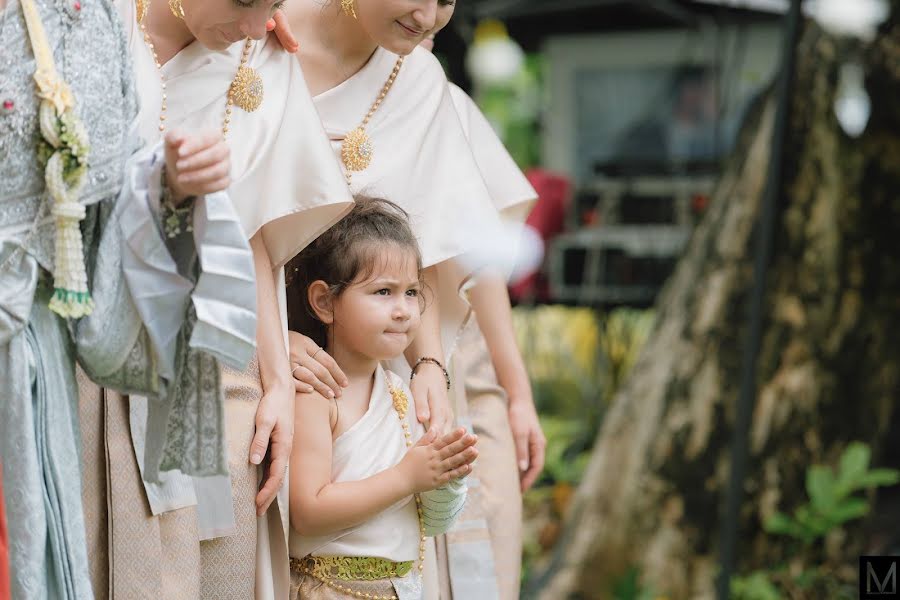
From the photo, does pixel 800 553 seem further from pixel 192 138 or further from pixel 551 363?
pixel 192 138

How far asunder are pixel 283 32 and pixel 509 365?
1068 millimetres

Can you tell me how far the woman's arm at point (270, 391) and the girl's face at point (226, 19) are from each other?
0.38m

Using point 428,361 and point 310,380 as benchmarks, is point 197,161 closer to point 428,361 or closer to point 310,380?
point 310,380

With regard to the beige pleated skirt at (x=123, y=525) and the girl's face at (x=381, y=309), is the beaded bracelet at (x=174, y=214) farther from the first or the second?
the girl's face at (x=381, y=309)

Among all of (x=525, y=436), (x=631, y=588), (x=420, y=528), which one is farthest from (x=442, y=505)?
(x=631, y=588)

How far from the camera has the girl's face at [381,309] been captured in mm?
2674

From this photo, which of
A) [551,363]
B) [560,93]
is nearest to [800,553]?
[551,363]

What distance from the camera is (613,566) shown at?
17.8 ft

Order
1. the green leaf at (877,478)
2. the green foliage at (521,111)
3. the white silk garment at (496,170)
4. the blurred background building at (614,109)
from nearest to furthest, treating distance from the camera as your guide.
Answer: the white silk garment at (496,170), the green leaf at (877,478), the blurred background building at (614,109), the green foliage at (521,111)

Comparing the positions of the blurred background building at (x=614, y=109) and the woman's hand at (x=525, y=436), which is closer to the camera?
the woman's hand at (x=525, y=436)

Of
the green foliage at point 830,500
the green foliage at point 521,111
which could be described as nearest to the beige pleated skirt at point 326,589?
the green foliage at point 830,500

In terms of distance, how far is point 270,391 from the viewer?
2.55 m

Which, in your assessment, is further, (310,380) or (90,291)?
(310,380)

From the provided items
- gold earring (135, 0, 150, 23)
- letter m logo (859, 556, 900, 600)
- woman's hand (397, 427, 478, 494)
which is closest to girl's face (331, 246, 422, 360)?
woman's hand (397, 427, 478, 494)
